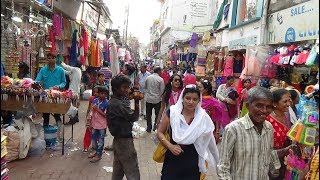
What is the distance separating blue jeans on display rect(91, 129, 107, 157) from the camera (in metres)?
6.48

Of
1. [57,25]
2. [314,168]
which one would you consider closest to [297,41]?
[314,168]

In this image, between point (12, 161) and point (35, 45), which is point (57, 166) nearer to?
point (12, 161)

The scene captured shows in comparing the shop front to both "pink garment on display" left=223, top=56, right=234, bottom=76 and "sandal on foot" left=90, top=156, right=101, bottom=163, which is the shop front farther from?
"sandal on foot" left=90, top=156, right=101, bottom=163

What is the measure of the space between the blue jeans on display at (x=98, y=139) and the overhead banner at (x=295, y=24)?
433 centimetres

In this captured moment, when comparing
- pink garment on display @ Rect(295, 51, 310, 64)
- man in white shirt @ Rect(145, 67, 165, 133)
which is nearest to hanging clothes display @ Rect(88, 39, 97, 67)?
man in white shirt @ Rect(145, 67, 165, 133)

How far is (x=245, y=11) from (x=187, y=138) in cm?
921

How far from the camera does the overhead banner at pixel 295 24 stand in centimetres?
716

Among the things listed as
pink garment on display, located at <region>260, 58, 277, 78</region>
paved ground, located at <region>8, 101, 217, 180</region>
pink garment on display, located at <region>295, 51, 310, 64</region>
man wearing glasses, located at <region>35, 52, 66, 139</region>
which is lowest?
paved ground, located at <region>8, 101, 217, 180</region>

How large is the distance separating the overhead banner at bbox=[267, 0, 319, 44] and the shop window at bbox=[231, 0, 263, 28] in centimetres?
70

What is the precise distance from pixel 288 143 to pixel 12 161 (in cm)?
463

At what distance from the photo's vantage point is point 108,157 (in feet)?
22.3

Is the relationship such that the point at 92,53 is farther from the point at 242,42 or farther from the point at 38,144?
the point at 38,144

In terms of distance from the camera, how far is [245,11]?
11.7 meters

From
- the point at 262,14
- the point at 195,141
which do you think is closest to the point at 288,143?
the point at 195,141
